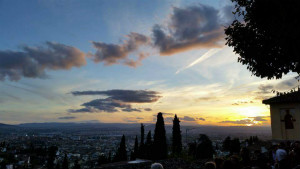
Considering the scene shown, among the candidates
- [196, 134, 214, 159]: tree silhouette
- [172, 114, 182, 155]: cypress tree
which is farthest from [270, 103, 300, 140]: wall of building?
[172, 114, 182, 155]: cypress tree

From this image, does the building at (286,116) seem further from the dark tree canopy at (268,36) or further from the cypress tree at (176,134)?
the cypress tree at (176,134)

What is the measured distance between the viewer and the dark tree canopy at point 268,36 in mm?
6924

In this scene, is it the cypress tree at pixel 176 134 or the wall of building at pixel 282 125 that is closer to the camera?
the wall of building at pixel 282 125

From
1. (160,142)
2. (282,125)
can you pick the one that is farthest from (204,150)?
(160,142)

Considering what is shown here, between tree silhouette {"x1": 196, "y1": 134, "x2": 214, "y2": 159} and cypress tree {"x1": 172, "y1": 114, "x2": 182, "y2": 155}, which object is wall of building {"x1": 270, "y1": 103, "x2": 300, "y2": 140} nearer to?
tree silhouette {"x1": 196, "y1": 134, "x2": 214, "y2": 159}

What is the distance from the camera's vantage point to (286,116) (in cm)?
1662

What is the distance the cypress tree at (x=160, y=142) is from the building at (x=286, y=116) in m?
24.6

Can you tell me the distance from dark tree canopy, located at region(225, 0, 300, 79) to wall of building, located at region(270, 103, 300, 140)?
9.03 meters

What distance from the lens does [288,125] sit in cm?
1639

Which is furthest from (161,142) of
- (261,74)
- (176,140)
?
(261,74)

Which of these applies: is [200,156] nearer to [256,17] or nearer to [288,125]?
[288,125]

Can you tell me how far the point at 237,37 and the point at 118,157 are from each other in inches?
1934

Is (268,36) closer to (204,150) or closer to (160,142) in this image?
(204,150)

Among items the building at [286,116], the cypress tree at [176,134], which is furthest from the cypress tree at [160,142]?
the building at [286,116]
